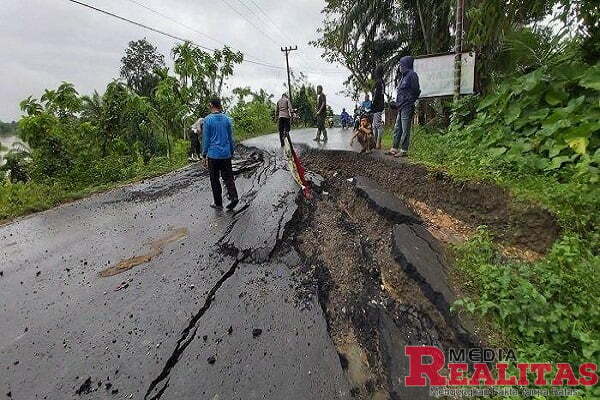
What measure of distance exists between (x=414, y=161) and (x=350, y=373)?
149 inches

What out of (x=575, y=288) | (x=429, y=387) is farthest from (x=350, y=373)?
(x=575, y=288)

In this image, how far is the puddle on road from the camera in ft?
13.0

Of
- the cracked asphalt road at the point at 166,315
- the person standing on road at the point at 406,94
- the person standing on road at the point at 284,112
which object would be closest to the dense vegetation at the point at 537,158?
the person standing on road at the point at 406,94

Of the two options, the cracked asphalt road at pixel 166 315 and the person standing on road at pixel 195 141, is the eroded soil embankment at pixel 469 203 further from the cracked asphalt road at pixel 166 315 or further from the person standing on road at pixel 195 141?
the person standing on road at pixel 195 141

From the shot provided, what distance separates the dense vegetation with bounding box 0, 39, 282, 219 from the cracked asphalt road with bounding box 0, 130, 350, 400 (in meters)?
3.87

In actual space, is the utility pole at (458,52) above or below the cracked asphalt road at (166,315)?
above

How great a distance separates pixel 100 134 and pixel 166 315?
10.7 m

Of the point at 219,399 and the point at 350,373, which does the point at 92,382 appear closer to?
the point at 219,399

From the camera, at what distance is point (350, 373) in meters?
2.36

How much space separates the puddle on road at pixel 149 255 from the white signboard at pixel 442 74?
5.33 m

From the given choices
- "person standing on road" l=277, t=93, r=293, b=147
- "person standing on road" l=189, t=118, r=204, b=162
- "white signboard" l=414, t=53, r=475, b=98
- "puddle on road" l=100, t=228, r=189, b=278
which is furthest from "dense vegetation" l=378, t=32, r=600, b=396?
"person standing on road" l=189, t=118, r=204, b=162

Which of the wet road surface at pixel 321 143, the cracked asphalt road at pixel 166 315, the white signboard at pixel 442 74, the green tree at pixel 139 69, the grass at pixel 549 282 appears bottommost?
the cracked asphalt road at pixel 166 315

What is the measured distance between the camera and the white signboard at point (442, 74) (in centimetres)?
616

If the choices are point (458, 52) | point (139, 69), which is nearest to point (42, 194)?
point (458, 52)
